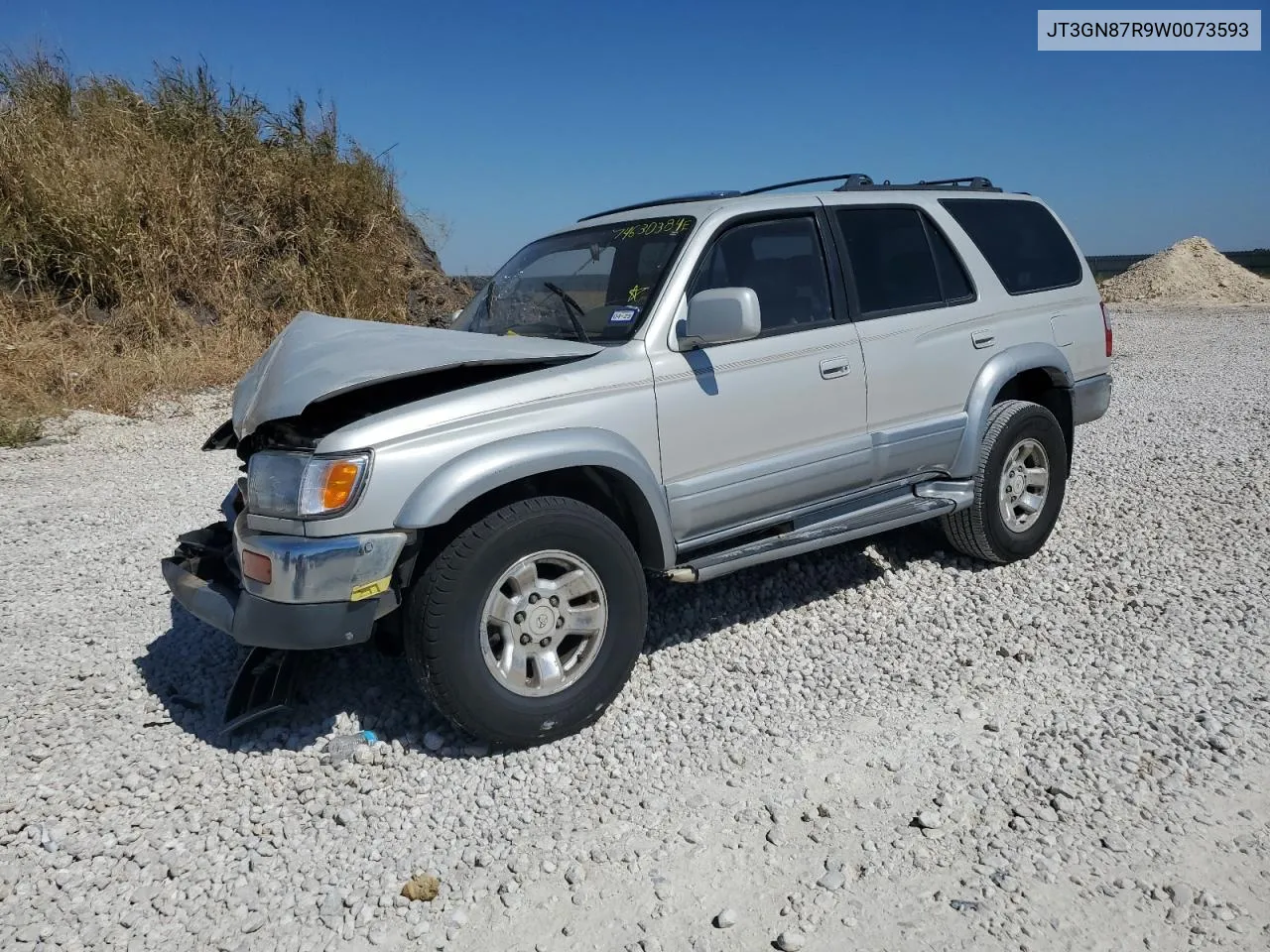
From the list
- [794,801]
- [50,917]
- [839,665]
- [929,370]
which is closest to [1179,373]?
[929,370]

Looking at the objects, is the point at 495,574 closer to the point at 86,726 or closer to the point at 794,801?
the point at 794,801

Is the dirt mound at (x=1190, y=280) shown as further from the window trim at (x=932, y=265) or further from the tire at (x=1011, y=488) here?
the window trim at (x=932, y=265)

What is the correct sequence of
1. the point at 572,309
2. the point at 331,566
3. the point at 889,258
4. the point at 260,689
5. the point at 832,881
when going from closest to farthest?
the point at 832,881
the point at 331,566
the point at 260,689
the point at 572,309
the point at 889,258

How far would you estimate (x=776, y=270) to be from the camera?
4.37 meters

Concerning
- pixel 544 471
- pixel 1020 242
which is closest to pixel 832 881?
pixel 544 471

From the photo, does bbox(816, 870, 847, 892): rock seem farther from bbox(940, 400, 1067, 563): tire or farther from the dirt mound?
the dirt mound

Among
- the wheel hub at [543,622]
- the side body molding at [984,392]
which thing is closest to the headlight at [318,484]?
the wheel hub at [543,622]

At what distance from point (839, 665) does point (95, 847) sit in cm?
288

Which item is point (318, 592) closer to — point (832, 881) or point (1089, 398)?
point (832, 881)

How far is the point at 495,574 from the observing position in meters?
3.36

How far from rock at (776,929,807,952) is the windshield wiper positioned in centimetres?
240

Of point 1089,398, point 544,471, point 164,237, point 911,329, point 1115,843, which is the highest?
point 164,237

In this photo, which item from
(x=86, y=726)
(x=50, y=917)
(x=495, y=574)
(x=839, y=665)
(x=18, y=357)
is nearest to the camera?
(x=50, y=917)

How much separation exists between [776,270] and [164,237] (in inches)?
417
